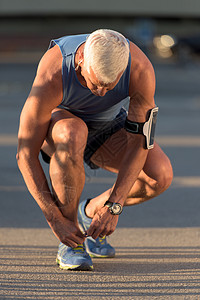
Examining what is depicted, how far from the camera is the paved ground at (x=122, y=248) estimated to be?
3.17 metres

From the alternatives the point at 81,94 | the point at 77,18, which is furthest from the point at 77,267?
the point at 77,18

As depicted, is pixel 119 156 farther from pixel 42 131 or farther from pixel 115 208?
pixel 42 131

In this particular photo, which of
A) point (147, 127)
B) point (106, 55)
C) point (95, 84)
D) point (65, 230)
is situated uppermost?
point (106, 55)

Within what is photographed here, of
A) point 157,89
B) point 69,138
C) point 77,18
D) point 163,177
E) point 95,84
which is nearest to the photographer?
point 95,84

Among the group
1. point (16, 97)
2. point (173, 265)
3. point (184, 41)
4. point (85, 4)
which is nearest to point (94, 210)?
point (173, 265)

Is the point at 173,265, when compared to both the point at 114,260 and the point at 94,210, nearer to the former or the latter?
the point at 114,260

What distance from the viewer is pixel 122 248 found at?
395cm

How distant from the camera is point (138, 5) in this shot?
37.9m

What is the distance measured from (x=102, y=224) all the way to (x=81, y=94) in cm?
73

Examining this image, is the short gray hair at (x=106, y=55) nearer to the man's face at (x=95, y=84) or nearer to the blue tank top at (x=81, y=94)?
the man's face at (x=95, y=84)

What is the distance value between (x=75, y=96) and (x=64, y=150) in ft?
1.01

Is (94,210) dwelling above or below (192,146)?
above

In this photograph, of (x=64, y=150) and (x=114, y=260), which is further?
(x=114, y=260)

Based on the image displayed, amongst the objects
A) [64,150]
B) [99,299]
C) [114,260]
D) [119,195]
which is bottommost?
[114,260]
